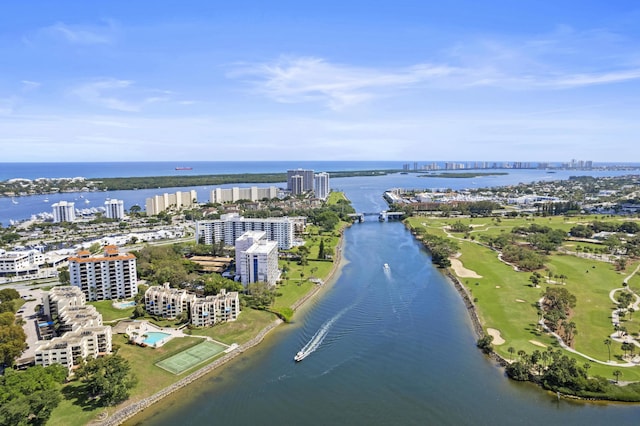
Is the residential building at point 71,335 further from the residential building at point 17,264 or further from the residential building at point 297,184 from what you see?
the residential building at point 297,184

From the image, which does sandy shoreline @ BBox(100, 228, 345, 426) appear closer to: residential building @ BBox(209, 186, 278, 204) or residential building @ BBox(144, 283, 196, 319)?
residential building @ BBox(144, 283, 196, 319)

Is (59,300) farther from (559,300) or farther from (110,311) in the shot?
(559,300)

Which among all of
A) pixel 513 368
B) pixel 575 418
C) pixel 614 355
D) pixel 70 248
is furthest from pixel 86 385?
pixel 70 248

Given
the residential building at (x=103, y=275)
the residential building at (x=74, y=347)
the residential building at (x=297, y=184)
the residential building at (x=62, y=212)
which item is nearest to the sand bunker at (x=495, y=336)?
the residential building at (x=74, y=347)

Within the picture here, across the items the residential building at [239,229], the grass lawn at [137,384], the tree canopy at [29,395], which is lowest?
the grass lawn at [137,384]

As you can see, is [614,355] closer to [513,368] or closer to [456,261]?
[513,368]

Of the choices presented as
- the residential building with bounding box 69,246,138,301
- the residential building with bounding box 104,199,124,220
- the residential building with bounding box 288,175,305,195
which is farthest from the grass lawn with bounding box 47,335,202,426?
the residential building with bounding box 288,175,305,195

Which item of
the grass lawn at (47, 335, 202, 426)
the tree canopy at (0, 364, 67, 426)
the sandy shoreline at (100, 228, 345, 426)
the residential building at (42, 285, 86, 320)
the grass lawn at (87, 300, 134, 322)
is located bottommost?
the sandy shoreline at (100, 228, 345, 426)
